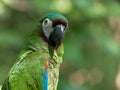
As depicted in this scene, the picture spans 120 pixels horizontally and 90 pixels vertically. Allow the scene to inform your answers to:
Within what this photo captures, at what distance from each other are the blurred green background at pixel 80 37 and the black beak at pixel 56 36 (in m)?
0.79

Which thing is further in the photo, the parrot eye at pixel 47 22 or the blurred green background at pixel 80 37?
the blurred green background at pixel 80 37

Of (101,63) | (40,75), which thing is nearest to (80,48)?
(101,63)

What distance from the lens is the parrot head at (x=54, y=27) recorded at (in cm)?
273

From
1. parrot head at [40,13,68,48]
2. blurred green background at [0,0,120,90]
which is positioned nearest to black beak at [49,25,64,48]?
parrot head at [40,13,68,48]

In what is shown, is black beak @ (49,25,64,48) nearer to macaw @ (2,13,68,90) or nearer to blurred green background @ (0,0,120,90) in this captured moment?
macaw @ (2,13,68,90)

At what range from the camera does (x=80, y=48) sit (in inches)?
153

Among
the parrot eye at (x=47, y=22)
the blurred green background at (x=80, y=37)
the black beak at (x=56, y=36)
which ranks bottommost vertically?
the blurred green background at (x=80, y=37)

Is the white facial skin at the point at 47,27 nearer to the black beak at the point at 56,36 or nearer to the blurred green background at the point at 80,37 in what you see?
the black beak at the point at 56,36

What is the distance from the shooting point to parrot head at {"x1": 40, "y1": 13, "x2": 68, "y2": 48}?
2732 mm

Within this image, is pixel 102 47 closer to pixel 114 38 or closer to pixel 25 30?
pixel 114 38

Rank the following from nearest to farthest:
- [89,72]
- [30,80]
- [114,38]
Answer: [30,80] < [114,38] < [89,72]

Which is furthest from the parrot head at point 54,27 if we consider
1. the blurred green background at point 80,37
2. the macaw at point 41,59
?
the blurred green background at point 80,37

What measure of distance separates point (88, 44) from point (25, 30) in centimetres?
41

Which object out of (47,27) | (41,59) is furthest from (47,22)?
(41,59)
